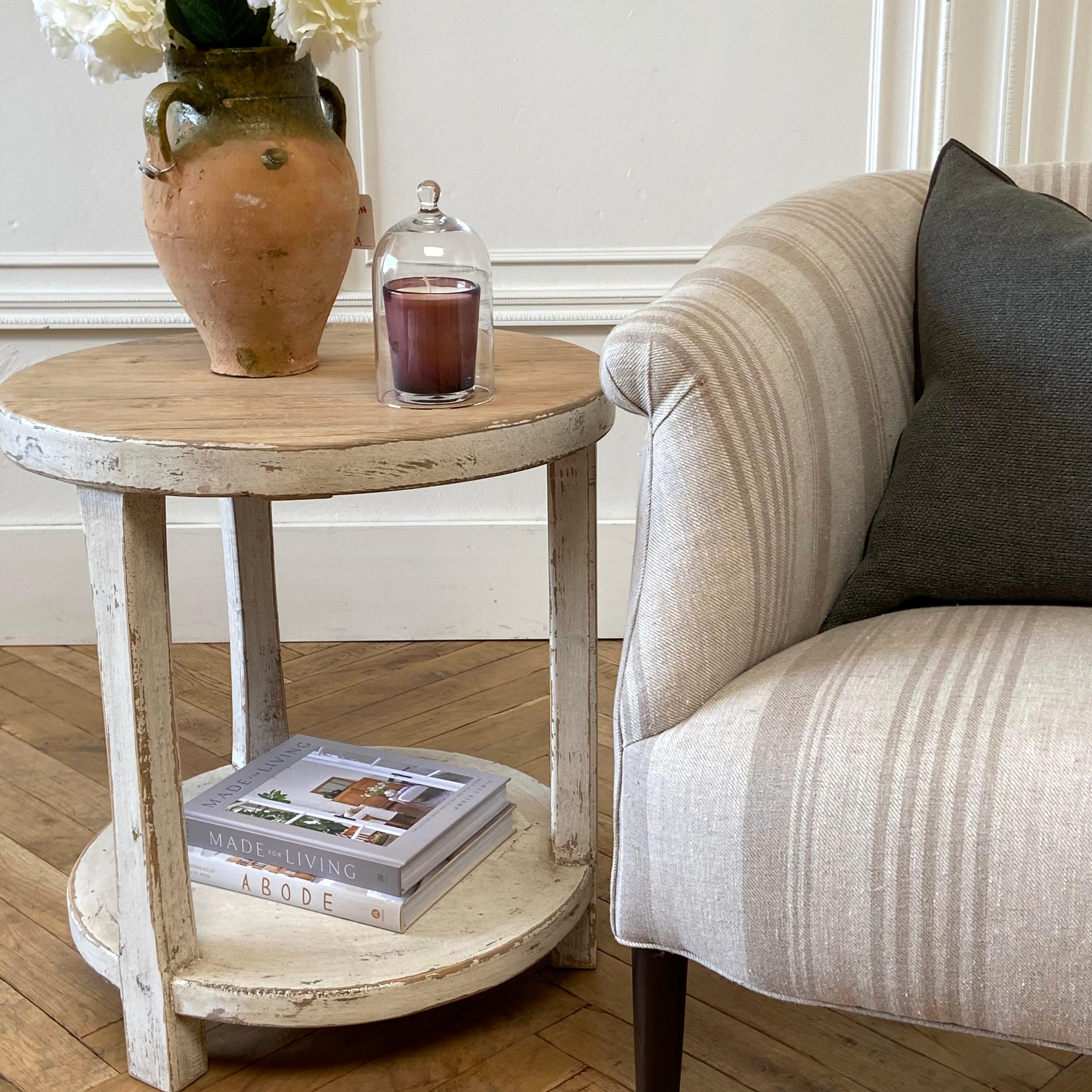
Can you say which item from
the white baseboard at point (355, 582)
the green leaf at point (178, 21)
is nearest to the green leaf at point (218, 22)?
the green leaf at point (178, 21)

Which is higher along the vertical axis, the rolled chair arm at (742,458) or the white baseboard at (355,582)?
the rolled chair arm at (742,458)

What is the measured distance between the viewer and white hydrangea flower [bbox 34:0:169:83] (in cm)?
101

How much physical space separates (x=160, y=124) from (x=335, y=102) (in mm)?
180

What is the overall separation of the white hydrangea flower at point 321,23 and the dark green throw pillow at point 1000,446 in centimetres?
51

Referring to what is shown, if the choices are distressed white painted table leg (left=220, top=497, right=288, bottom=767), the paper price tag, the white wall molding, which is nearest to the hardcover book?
distressed white painted table leg (left=220, top=497, right=288, bottom=767)

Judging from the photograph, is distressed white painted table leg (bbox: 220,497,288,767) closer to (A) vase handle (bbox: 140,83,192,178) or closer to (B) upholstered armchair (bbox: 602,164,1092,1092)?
(A) vase handle (bbox: 140,83,192,178)

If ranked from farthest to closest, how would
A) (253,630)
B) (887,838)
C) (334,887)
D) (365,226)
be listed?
1. (253,630)
2. (365,226)
3. (334,887)
4. (887,838)

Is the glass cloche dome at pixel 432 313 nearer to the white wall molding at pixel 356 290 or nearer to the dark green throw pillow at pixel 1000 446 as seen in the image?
the dark green throw pillow at pixel 1000 446

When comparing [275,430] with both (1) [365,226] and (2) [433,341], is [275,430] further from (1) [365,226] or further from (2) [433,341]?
(1) [365,226]

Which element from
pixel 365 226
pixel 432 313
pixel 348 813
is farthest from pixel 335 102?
pixel 348 813

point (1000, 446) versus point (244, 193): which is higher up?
point (244, 193)

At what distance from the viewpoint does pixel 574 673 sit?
117 cm

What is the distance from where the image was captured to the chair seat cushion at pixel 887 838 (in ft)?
2.45

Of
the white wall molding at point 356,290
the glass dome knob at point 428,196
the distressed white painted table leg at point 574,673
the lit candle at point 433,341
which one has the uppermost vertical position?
the glass dome knob at point 428,196
